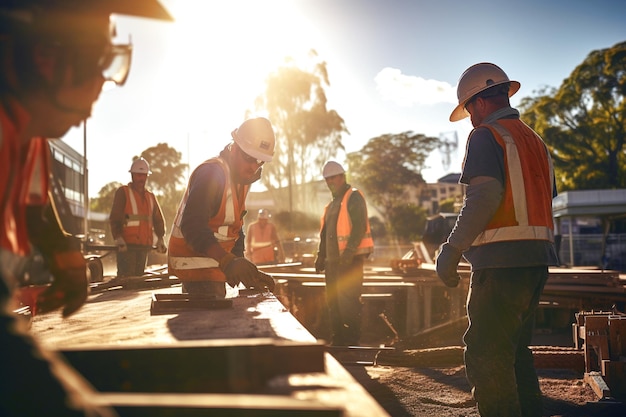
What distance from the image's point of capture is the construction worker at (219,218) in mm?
3568

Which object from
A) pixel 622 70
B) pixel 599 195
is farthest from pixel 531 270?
pixel 622 70

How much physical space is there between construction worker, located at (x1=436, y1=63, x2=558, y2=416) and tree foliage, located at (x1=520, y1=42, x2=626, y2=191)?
111ft

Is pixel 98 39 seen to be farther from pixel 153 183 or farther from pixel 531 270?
pixel 153 183

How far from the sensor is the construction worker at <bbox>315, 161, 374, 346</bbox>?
7.67m

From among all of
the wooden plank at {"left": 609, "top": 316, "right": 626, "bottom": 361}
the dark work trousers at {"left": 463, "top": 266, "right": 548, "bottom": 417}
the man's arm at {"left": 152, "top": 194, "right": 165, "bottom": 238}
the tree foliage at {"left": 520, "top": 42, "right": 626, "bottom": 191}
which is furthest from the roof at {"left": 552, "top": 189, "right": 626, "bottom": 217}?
the dark work trousers at {"left": 463, "top": 266, "right": 548, "bottom": 417}

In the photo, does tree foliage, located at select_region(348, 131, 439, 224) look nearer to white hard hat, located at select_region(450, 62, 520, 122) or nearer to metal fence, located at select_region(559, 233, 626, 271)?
metal fence, located at select_region(559, 233, 626, 271)

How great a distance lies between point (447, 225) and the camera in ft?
63.1

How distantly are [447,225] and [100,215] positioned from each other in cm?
4500

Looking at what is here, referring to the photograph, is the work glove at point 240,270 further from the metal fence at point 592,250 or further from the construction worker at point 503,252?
the metal fence at point 592,250

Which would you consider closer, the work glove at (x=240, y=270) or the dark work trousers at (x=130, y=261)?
the work glove at (x=240, y=270)

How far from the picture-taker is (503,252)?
11.0 ft

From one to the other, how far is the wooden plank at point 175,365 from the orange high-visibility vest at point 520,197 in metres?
2.21

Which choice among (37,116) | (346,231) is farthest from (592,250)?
(37,116)

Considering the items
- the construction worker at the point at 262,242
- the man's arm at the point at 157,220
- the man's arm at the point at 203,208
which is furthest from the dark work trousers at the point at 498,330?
the construction worker at the point at 262,242
